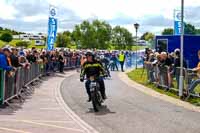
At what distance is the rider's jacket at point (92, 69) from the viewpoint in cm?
1616

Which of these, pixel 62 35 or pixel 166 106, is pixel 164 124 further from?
pixel 62 35

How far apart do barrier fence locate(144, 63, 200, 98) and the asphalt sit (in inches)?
48.8

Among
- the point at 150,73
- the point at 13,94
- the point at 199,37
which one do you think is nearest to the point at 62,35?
the point at 199,37

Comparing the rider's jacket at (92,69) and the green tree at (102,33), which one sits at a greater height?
the green tree at (102,33)

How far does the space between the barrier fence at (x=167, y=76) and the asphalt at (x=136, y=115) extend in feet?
4.06

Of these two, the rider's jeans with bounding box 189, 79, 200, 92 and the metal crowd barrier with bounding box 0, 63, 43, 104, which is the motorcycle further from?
the rider's jeans with bounding box 189, 79, 200, 92

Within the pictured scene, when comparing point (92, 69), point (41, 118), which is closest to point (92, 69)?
point (92, 69)

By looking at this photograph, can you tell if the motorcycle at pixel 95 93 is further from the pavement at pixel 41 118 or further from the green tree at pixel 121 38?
the green tree at pixel 121 38

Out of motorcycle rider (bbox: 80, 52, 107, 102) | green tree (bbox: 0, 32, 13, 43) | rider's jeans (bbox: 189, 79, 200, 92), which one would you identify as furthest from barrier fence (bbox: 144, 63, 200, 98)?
green tree (bbox: 0, 32, 13, 43)

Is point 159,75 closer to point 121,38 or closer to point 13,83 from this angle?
point 13,83

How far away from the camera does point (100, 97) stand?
53.5ft

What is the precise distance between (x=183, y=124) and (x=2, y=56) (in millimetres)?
6707

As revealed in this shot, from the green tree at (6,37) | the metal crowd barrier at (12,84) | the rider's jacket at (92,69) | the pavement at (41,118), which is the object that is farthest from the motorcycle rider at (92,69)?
the green tree at (6,37)

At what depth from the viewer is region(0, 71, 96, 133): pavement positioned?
1208 centimetres
